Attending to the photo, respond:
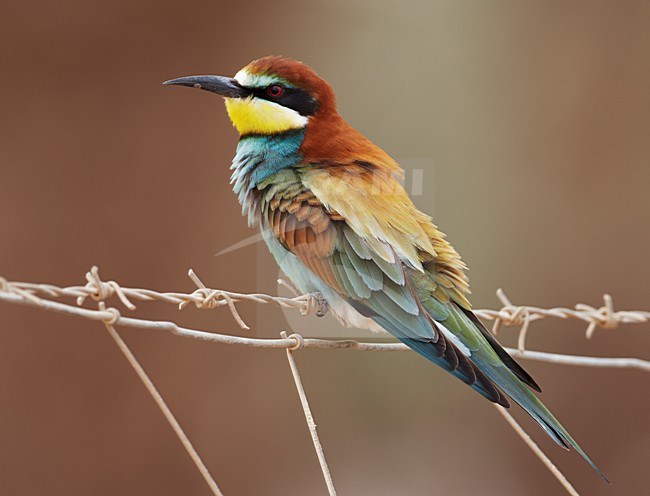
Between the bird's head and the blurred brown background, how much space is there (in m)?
1.15

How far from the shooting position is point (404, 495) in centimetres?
259

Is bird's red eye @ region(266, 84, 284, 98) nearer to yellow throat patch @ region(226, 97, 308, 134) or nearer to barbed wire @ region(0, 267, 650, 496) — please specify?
yellow throat patch @ region(226, 97, 308, 134)

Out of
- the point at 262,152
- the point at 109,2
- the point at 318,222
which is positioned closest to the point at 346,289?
the point at 318,222

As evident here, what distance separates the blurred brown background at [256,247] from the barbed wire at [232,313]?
4.27ft

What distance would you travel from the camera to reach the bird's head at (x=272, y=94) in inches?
57.4

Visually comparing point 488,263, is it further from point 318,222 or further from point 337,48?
point 318,222

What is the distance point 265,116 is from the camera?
4.79 ft

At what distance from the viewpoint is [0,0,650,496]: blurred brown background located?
2523mm

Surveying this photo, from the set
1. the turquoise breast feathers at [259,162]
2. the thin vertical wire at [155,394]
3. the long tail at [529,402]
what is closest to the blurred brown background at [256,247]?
the turquoise breast feathers at [259,162]

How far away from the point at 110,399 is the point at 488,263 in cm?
128

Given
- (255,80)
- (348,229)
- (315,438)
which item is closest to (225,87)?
(255,80)

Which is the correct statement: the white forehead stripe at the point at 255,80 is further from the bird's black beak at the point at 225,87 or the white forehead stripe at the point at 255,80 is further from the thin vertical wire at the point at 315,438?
the thin vertical wire at the point at 315,438

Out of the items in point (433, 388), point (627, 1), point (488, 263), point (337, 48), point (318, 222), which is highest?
point (627, 1)

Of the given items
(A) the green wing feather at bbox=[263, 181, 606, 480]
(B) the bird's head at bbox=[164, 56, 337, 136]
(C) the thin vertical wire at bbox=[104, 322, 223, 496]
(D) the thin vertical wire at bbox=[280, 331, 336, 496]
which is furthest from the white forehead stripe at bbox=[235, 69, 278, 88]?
(C) the thin vertical wire at bbox=[104, 322, 223, 496]
